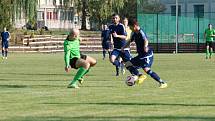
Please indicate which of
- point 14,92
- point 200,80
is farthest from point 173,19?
point 14,92

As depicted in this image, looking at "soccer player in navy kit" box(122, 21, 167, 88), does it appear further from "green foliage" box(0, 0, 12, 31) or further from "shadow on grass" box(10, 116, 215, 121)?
"green foliage" box(0, 0, 12, 31)

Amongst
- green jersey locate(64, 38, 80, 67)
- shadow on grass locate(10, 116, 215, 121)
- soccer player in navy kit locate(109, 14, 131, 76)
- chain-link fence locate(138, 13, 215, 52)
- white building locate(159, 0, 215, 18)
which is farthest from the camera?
white building locate(159, 0, 215, 18)

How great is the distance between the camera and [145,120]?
1049cm

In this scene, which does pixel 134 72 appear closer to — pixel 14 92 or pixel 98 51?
pixel 14 92

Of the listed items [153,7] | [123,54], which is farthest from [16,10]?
[153,7]

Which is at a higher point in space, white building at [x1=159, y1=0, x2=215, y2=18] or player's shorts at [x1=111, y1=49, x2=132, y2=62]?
white building at [x1=159, y1=0, x2=215, y2=18]

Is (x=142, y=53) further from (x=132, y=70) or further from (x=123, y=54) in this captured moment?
(x=123, y=54)

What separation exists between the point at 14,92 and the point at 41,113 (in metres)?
4.74

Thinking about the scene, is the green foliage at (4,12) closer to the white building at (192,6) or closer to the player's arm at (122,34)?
the player's arm at (122,34)

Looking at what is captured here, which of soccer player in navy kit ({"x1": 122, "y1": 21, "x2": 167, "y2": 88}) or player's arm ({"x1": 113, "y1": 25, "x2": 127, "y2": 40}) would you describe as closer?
soccer player in navy kit ({"x1": 122, "y1": 21, "x2": 167, "y2": 88})

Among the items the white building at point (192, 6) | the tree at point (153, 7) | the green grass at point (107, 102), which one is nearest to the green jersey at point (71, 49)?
the green grass at point (107, 102)

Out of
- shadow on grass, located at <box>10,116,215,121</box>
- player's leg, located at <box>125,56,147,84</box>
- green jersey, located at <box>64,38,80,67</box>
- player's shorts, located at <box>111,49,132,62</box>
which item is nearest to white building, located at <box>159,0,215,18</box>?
player's shorts, located at <box>111,49,132,62</box>

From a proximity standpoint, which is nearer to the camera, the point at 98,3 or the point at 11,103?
the point at 11,103

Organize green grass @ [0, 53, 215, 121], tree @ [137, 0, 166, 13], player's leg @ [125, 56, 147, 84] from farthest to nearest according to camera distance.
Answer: tree @ [137, 0, 166, 13]
player's leg @ [125, 56, 147, 84]
green grass @ [0, 53, 215, 121]
